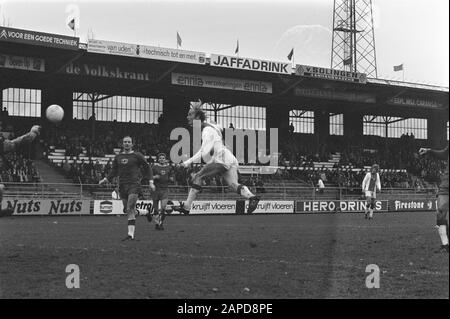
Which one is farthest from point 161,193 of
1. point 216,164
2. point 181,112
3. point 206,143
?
point 181,112

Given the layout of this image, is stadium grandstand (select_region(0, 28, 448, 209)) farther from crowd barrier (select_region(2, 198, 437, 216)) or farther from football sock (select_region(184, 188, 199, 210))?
football sock (select_region(184, 188, 199, 210))

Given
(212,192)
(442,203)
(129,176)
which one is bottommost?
(212,192)

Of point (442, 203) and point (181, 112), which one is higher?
point (181, 112)

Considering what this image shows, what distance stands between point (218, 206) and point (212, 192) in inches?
32.3

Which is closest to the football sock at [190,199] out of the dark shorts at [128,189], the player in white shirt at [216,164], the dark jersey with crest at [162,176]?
the player in white shirt at [216,164]

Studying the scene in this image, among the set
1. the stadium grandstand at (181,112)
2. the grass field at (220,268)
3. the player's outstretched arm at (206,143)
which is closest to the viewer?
the grass field at (220,268)

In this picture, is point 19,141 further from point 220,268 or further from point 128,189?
point 128,189

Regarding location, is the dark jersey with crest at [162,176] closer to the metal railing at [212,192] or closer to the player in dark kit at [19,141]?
the player in dark kit at [19,141]

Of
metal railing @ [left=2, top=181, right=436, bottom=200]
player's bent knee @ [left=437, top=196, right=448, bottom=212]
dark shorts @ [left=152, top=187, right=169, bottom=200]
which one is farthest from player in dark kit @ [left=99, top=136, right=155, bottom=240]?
metal railing @ [left=2, top=181, right=436, bottom=200]

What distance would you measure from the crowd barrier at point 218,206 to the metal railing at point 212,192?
1.21ft

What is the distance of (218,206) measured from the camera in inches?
1240

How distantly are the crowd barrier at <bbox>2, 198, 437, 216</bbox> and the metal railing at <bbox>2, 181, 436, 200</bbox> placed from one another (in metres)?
0.37

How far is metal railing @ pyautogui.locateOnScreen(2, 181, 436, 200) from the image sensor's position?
89.4ft

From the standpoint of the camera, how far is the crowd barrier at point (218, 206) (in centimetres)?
2680
